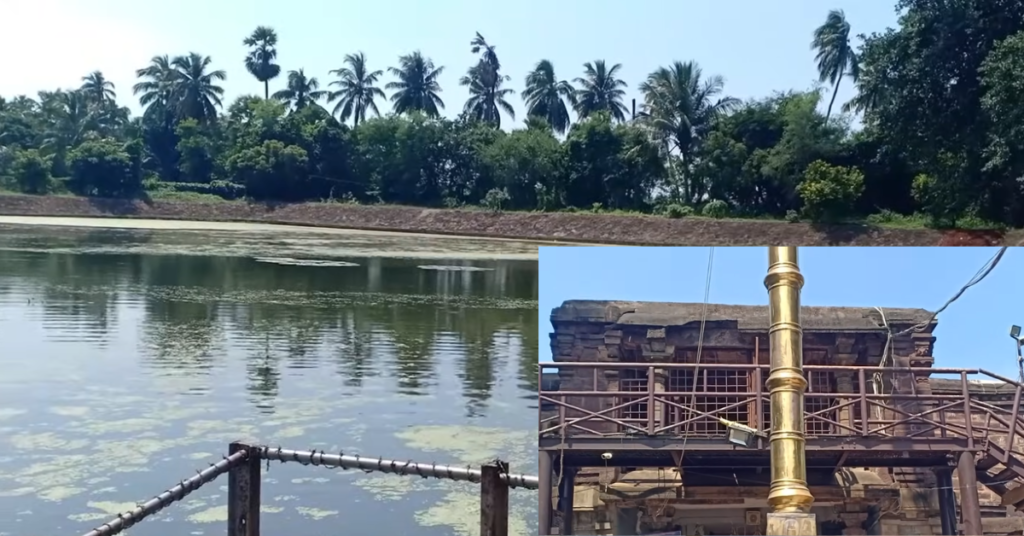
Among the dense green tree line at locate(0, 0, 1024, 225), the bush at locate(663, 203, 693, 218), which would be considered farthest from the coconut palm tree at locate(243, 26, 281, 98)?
the bush at locate(663, 203, 693, 218)

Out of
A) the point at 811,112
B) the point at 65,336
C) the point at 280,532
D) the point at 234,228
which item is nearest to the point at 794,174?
the point at 811,112

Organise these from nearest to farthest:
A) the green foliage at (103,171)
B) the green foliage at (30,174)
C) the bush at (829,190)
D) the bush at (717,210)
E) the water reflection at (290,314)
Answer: the water reflection at (290,314) → the bush at (829,190) → the bush at (717,210) → the green foliage at (30,174) → the green foliage at (103,171)

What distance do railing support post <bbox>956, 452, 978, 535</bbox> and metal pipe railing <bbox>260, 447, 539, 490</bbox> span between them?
6.21ft

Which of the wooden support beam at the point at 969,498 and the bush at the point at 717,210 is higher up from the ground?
the bush at the point at 717,210

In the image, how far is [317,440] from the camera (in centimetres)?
986

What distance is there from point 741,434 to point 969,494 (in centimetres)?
61

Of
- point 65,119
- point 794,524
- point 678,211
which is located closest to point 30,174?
point 65,119

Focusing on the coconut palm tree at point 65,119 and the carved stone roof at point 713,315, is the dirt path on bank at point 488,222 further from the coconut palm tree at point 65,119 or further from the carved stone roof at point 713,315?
the carved stone roof at point 713,315

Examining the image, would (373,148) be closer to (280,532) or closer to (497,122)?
(497,122)

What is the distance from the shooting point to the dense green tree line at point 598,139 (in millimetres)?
22969

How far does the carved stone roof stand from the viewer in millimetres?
2656

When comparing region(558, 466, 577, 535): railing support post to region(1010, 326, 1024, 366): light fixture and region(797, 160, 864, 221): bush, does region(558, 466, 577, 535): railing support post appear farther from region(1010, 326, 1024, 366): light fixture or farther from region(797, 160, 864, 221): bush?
region(797, 160, 864, 221): bush

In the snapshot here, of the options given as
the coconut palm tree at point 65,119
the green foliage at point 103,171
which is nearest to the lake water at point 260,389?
the green foliage at point 103,171

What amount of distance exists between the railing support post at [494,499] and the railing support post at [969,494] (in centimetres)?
219
